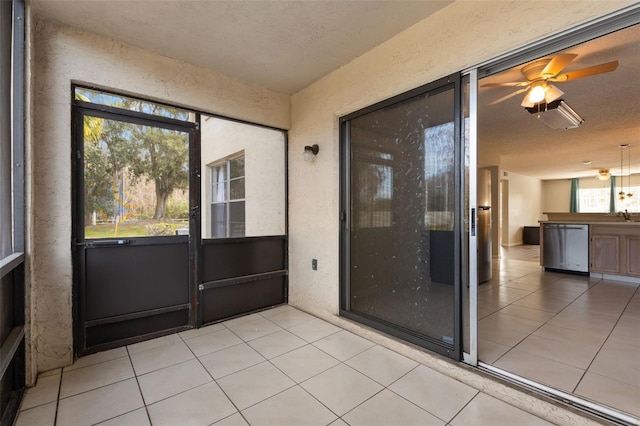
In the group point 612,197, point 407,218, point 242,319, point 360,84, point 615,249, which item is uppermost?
point 360,84

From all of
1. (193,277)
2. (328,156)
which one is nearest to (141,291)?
(193,277)

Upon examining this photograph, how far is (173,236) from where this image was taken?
9.24 ft

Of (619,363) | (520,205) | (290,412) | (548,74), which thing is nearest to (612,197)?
(520,205)

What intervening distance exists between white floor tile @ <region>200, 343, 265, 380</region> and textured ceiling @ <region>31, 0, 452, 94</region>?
268 centimetres

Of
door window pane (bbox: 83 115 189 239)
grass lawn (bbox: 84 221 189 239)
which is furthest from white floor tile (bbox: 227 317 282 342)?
grass lawn (bbox: 84 221 189 239)

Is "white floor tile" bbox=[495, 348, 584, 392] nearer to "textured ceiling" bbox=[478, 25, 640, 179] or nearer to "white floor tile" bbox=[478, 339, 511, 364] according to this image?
"white floor tile" bbox=[478, 339, 511, 364]

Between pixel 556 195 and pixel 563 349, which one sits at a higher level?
pixel 556 195

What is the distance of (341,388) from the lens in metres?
1.87

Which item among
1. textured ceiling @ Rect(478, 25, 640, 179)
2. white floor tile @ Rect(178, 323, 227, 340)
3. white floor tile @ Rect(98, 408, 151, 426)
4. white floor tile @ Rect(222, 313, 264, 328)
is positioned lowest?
white floor tile @ Rect(222, 313, 264, 328)

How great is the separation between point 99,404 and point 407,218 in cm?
248

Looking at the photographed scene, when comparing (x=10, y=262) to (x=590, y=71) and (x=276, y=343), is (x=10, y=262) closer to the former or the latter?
(x=276, y=343)

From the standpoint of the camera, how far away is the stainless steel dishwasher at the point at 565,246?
5.11 m

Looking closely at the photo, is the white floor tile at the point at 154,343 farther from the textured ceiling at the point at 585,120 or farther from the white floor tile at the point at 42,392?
the textured ceiling at the point at 585,120

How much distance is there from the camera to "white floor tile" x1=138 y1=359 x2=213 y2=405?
1836 mm
